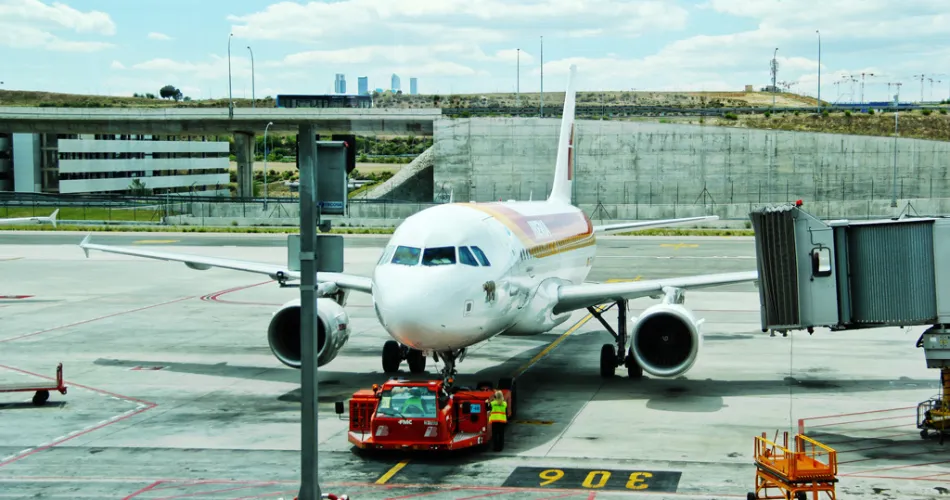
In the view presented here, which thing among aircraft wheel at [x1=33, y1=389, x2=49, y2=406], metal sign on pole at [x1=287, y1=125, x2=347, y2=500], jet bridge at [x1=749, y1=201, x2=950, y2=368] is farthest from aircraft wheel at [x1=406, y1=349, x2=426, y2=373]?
metal sign on pole at [x1=287, y1=125, x2=347, y2=500]

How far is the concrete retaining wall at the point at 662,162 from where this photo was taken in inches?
4405

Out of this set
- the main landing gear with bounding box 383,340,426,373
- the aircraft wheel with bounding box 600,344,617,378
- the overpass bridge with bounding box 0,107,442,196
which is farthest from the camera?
the overpass bridge with bounding box 0,107,442,196

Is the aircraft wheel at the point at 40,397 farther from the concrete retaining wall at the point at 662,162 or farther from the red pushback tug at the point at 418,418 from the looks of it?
the concrete retaining wall at the point at 662,162

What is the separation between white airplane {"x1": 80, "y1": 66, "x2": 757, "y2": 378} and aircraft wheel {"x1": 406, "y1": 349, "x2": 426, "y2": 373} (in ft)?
0.10

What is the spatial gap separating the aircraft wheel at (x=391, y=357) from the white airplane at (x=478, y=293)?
3 centimetres

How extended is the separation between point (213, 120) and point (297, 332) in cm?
9385

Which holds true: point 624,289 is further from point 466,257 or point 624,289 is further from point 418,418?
point 418,418

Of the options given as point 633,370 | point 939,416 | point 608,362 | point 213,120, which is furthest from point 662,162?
point 939,416

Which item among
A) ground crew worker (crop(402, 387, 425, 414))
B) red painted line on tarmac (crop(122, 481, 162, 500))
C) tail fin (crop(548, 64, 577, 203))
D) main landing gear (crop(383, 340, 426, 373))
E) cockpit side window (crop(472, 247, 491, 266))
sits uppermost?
tail fin (crop(548, 64, 577, 203))

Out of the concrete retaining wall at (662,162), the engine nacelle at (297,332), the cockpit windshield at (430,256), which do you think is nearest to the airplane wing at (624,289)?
the cockpit windshield at (430,256)

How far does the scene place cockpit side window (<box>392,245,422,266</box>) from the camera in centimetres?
2291

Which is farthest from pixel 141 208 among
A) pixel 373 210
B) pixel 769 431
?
pixel 769 431

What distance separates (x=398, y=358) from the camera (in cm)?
2969

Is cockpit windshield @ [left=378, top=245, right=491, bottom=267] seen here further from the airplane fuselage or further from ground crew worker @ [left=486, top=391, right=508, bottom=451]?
ground crew worker @ [left=486, top=391, right=508, bottom=451]
